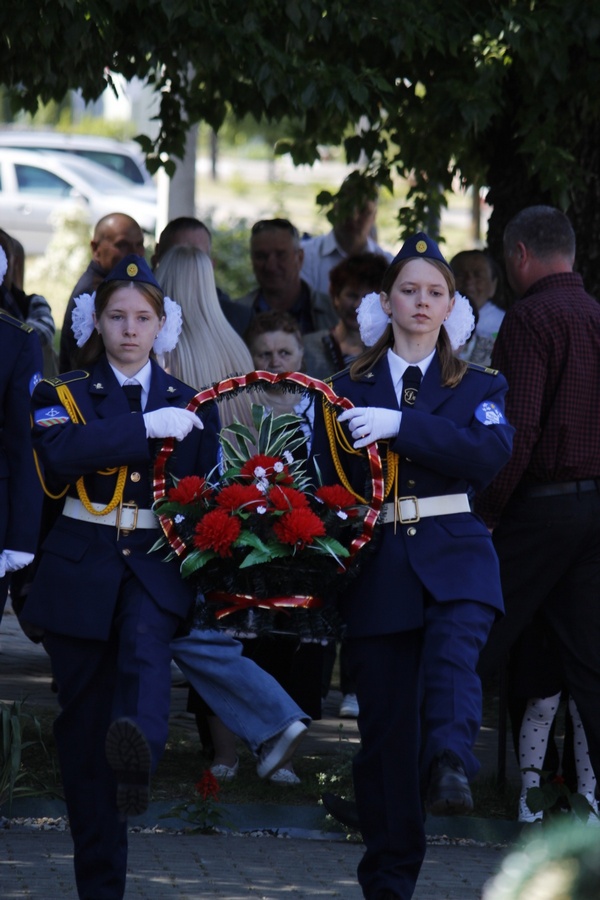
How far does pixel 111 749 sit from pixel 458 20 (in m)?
4.32

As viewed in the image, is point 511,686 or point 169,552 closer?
point 169,552

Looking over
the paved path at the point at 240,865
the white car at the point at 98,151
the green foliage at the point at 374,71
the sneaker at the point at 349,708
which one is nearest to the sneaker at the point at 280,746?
the paved path at the point at 240,865

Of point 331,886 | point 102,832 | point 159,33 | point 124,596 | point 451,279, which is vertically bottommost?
point 331,886

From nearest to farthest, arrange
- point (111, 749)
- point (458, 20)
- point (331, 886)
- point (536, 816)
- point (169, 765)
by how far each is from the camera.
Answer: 1. point (111, 749)
2. point (331, 886)
3. point (536, 816)
4. point (169, 765)
5. point (458, 20)

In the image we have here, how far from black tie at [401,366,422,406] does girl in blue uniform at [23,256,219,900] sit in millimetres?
554

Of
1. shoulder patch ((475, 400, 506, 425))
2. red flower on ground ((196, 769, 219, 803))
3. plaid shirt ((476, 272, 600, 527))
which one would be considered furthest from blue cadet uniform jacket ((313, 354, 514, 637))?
red flower on ground ((196, 769, 219, 803))

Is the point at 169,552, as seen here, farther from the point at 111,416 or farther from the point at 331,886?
the point at 331,886

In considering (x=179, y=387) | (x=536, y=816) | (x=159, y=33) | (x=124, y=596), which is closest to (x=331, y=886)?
(x=536, y=816)

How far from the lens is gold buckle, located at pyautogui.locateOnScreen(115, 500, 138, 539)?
3.92m

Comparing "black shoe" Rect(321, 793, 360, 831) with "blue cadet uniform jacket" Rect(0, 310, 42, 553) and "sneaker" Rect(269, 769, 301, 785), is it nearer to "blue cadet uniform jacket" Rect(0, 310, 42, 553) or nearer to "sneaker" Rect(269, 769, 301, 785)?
"sneaker" Rect(269, 769, 301, 785)

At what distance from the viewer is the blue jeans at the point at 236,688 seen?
4.59 meters

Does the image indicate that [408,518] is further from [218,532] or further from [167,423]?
[167,423]

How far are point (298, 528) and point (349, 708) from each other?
11.3 ft

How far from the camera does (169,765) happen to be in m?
5.98
